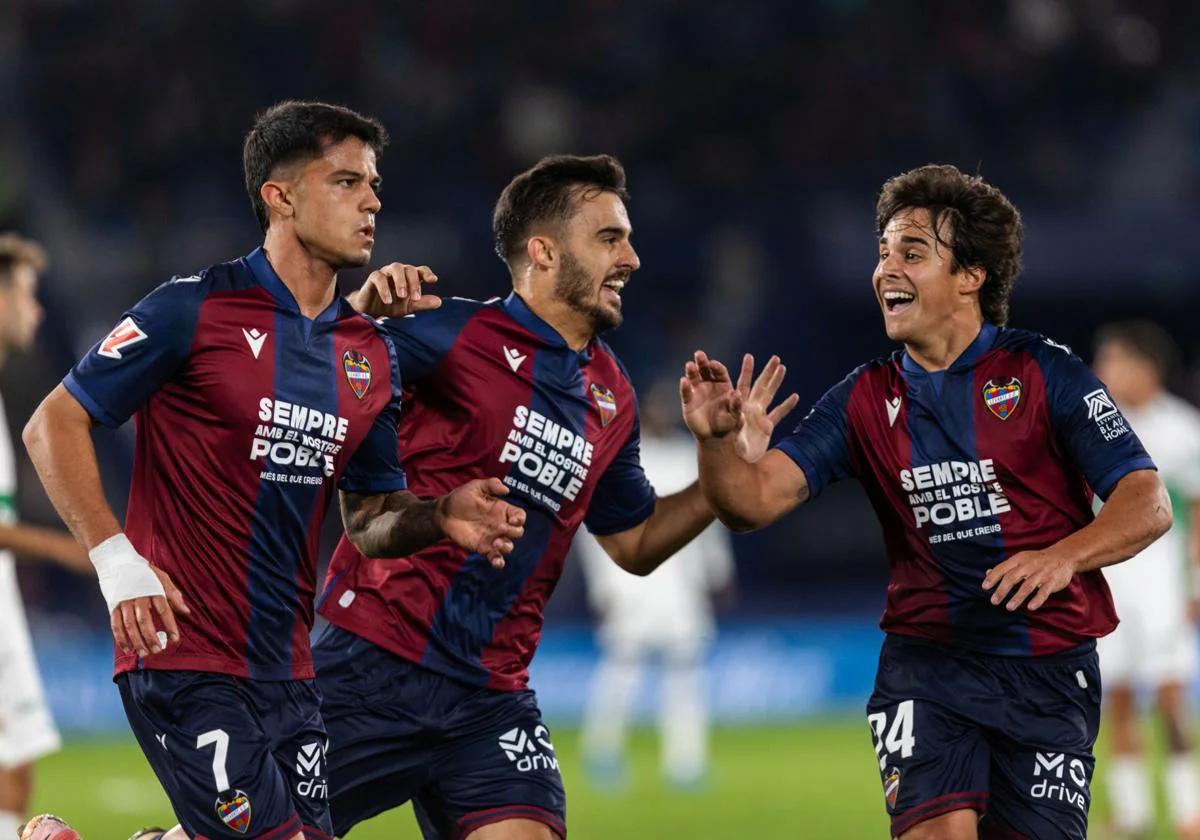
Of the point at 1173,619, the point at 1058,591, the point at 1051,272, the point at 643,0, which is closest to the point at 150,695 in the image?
the point at 1058,591

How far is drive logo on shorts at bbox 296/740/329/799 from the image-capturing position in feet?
15.9

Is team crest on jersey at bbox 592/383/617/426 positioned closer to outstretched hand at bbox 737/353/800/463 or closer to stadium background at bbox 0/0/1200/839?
outstretched hand at bbox 737/353/800/463

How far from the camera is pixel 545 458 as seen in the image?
5652 millimetres

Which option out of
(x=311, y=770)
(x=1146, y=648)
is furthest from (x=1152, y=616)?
(x=311, y=770)

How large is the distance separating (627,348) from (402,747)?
13.7 meters

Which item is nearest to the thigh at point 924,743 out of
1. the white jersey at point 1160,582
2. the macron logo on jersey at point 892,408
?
the macron logo on jersey at point 892,408

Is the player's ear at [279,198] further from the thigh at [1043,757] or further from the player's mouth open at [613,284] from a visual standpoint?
the thigh at [1043,757]

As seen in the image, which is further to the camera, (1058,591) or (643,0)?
(643,0)

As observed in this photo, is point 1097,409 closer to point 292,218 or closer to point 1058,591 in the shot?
point 1058,591

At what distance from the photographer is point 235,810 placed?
15.0 feet

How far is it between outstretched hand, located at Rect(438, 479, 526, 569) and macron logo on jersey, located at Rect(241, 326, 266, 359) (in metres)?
0.68

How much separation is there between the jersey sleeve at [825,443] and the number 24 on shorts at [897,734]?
0.72 m

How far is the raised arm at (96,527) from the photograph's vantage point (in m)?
4.41

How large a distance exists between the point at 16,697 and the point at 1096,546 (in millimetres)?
4946
